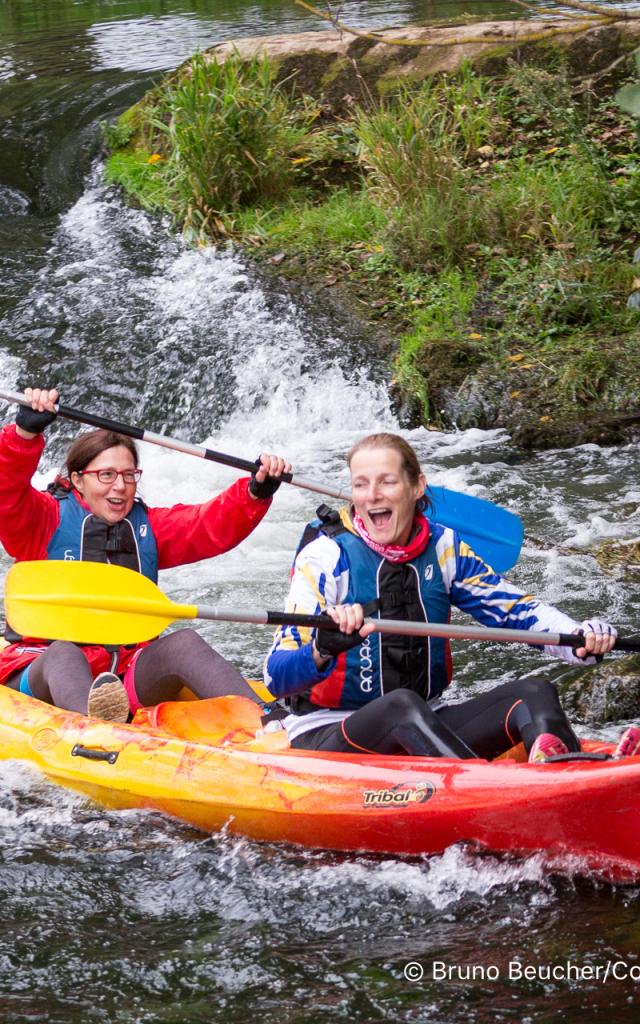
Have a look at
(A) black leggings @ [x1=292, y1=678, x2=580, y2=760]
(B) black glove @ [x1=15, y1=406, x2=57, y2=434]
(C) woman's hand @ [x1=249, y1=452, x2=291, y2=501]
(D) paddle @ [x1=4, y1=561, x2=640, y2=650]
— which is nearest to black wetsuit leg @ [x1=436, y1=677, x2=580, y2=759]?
(A) black leggings @ [x1=292, y1=678, x2=580, y2=760]

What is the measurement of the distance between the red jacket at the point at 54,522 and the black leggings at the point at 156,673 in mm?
→ 106

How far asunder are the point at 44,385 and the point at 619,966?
5.04 metres

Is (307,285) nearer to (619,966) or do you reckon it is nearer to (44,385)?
(44,385)

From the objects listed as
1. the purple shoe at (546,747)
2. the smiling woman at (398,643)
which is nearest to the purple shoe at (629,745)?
the smiling woman at (398,643)

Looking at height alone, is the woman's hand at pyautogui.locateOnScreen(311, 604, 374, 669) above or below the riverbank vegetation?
below

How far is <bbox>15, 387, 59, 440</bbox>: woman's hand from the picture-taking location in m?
3.71

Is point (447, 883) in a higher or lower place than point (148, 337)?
lower

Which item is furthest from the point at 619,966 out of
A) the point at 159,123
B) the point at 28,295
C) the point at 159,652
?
the point at 159,123

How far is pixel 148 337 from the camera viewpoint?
716cm

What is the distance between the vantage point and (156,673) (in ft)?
12.2

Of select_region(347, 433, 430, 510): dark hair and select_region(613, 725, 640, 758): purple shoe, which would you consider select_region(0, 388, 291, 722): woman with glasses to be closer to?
select_region(347, 433, 430, 510): dark hair

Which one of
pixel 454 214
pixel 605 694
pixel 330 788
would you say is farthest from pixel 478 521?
pixel 454 214

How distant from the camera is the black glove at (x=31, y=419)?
3.70 meters

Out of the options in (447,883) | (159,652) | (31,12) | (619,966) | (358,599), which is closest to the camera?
(619,966)
